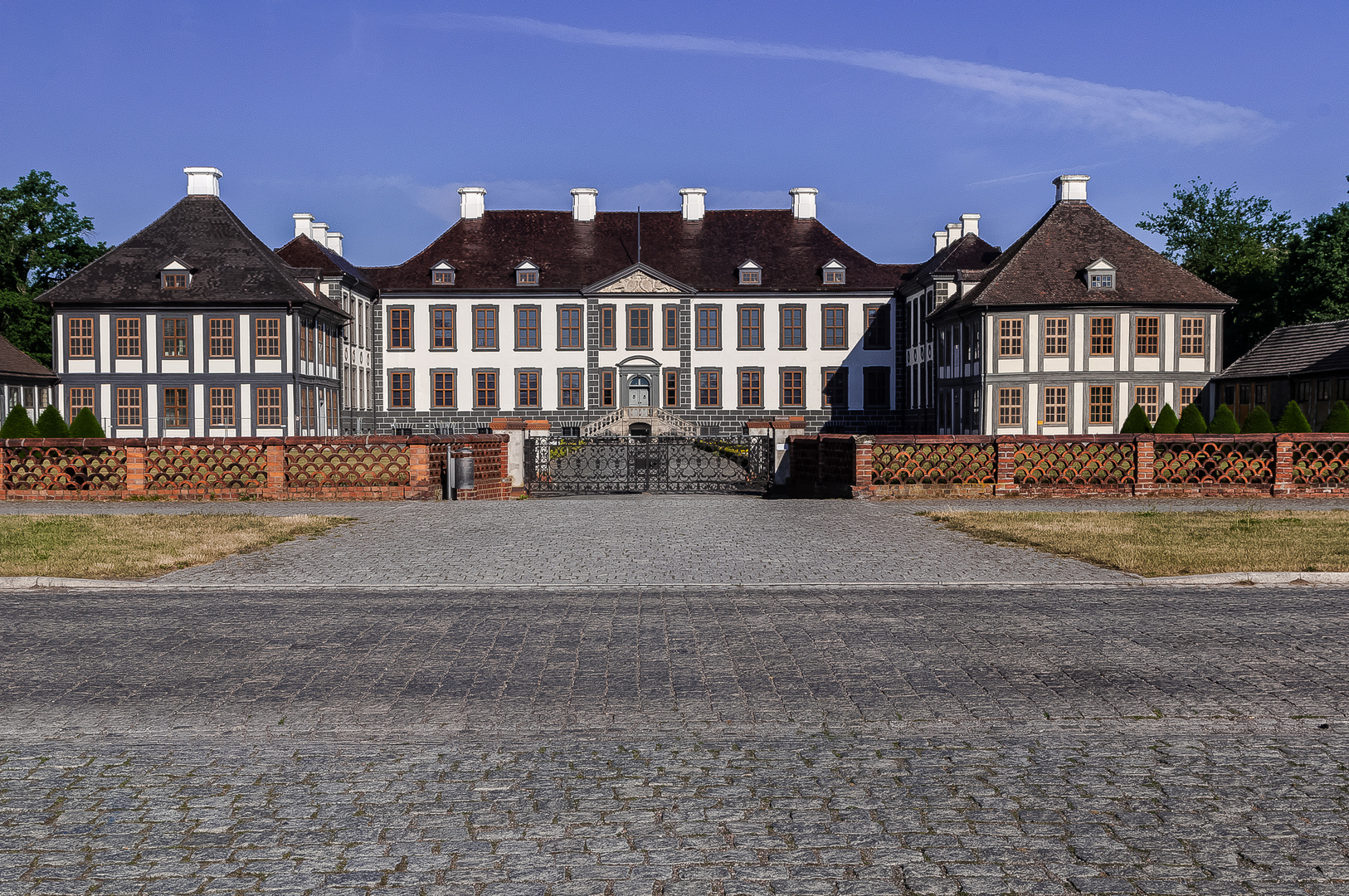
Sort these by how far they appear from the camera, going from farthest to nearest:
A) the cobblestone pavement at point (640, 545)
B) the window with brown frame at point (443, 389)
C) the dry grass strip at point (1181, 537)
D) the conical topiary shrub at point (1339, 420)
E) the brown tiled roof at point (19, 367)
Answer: the window with brown frame at point (443, 389)
the brown tiled roof at point (19, 367)
the conical topiary shrub at point (1339, 420)
the dry grass strip at point (1181, 537)
the cobblestone pavement at point (640, 545)

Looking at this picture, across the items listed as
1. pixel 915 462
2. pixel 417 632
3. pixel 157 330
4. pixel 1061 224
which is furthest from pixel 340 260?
pixel 417 632

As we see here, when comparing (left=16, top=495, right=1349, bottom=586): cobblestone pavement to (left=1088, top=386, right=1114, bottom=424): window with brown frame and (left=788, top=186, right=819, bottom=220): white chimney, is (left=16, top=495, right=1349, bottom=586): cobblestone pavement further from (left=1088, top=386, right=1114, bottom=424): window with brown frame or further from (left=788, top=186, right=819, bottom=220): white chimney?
(left=788, top=186, right=819, bottom=220): white chimney

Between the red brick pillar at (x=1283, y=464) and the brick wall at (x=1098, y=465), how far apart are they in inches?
0.7

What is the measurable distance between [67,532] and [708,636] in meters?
11.8

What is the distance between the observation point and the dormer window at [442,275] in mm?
59031

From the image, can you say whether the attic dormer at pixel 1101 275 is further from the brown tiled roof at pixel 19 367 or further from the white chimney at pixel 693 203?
the brown tiled roof at pixel 19 367

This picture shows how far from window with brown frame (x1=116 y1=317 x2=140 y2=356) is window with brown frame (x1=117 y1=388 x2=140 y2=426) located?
1.50m

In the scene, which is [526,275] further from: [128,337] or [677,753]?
[677,753]

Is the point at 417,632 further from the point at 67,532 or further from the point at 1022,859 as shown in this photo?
the point at 67,532

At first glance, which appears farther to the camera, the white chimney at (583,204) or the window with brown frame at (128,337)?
the white chimney at (583,204)

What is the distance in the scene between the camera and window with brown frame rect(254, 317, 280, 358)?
47031mm

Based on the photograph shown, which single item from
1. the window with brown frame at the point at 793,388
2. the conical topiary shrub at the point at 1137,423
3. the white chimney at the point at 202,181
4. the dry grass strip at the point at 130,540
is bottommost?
the dry grass strip at the point at 130,540

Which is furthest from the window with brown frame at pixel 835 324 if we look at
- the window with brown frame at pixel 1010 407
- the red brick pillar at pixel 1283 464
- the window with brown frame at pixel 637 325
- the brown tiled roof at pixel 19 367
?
the red brick pillar at pixel 1283 464

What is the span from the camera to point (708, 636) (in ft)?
29.1
